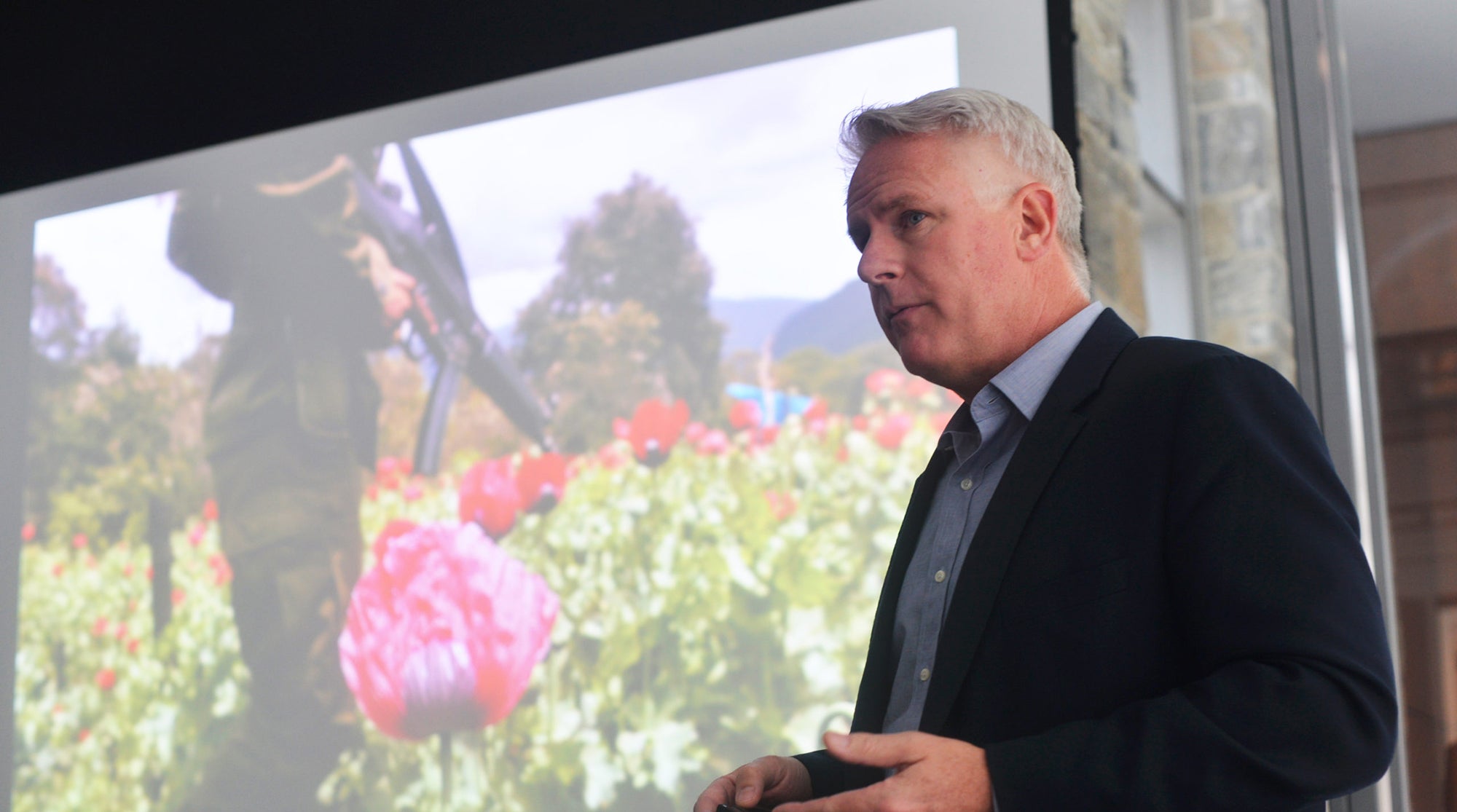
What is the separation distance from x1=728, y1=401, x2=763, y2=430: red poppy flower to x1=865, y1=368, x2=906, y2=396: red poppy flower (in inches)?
11.1

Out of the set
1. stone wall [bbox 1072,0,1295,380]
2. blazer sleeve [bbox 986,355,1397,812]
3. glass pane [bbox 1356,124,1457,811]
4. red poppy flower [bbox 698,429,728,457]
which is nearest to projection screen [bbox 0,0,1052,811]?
red poppy flower [bbox 698,429,728,457]

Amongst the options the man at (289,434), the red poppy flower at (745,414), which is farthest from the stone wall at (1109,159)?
the man at (289,434)

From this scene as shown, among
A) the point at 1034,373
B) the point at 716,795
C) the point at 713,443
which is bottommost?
the point at 713,443

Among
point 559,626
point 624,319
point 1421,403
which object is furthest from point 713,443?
point 1421,403

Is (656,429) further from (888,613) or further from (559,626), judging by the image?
(888,613)

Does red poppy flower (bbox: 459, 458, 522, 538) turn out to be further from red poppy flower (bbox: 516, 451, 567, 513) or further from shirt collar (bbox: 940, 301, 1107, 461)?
shirt collar (bbox: 940, 301, 1107, 461)

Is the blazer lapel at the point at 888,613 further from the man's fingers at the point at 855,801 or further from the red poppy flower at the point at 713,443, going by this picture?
the red poppy flower at the point at 713,443

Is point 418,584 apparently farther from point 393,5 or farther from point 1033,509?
point 1033,509

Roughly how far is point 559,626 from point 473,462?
0.52 metres

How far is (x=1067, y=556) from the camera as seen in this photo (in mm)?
1024

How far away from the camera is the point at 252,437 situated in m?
3.53

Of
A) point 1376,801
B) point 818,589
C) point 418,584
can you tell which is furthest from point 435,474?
point 1376,801

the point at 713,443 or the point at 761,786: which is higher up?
the point at 761,786

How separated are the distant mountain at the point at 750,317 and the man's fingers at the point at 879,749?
6.48 ft
